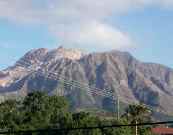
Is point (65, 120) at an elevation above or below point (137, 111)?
below

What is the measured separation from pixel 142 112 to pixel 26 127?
29.3 metres

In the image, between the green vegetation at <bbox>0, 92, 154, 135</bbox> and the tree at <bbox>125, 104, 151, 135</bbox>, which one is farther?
the tree at <bbox>125, 104, 151, 135</bbox>

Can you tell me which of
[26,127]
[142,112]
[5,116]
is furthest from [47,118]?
[142,112]

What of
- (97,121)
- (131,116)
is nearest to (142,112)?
(131,116)

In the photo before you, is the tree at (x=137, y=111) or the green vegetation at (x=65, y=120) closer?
the green vegetation at (x=65, y=120)

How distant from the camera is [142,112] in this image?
141250mm

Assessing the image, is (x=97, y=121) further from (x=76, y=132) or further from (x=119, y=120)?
(x=76, y=132)

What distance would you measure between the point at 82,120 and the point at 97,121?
4066 millimetres

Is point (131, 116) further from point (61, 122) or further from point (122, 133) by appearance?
point (61, 122)

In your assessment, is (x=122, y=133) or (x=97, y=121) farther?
(x=97, y=121)

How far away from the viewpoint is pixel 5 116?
181125 mm

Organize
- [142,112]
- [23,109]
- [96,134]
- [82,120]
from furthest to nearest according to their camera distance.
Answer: [23,109]
[82,120]
[142,112]
[96,134]

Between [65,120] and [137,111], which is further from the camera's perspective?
[65,120]

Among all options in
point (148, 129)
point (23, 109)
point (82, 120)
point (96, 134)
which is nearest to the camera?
point (96, 134)
